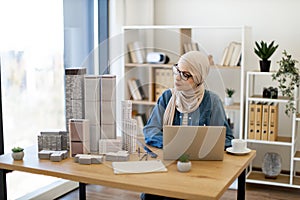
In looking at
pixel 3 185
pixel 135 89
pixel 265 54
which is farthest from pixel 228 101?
pixel 3 185

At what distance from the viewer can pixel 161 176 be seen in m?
1.90

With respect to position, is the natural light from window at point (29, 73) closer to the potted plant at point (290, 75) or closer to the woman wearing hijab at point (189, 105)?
the woman wearing hijab at point (189, 105)

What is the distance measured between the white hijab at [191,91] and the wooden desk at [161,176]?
0.39 metres

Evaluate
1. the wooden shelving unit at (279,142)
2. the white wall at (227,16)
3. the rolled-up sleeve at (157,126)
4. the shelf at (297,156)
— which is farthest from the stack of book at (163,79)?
the rolled-up sleeve at (157,126)

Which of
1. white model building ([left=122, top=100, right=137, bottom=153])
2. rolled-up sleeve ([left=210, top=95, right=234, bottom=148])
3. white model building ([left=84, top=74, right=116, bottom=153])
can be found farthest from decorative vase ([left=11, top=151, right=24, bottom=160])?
rolled-up sleeve ([left=210, top=95, right=234, bottom=148])

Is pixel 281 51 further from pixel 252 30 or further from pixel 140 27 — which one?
pixel 140 27

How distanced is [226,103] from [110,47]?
1289 millimetres

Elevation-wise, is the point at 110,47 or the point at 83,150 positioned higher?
the point at 110,47

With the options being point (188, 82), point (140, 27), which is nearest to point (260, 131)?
point (140, 27)

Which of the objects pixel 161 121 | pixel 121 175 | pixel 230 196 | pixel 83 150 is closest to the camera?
pixel 121 175

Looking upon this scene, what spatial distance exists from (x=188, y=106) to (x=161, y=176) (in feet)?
2.18

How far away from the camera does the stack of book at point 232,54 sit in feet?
13.1

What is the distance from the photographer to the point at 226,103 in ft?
13.4

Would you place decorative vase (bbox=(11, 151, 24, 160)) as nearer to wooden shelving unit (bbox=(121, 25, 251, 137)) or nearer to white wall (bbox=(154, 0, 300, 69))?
wooden shelving unit (bbox=(121, 25, 251, 137))
